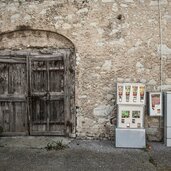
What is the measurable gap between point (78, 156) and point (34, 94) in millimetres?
1633

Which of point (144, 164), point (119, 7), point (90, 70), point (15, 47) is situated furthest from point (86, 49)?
point (144, 164)

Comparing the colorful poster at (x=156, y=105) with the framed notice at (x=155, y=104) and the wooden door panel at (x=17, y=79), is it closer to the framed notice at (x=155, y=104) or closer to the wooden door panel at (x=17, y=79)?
the framed notice at (x=155, y=104)

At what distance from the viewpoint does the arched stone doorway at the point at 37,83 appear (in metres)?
6.11

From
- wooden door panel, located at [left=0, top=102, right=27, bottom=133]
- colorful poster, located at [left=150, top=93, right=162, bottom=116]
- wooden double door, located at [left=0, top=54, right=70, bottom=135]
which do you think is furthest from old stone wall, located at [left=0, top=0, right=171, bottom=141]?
wooden door panel, located at [left=0, top=102, right=27, bottom=133]

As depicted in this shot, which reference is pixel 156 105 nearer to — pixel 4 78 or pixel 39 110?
pixel 39 110

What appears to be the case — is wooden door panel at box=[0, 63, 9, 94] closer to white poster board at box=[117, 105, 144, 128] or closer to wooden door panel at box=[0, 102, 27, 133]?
wooden door panel at box=[0, 102, 27, 133]

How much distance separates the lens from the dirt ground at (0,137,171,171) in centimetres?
472

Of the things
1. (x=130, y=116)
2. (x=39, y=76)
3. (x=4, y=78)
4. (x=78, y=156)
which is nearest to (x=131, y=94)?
(x=130, y=116)

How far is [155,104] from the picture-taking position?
225 inches

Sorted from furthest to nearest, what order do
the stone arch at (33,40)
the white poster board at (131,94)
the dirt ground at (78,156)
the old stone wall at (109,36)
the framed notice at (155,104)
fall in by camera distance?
the stone arch at (33,40) → the old stone wall at (109,36) → the framed notice at (155,104) → the white poster board at (131,94) → the dirt ground at (78,156)

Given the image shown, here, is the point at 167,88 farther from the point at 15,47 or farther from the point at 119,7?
the point at 15,47

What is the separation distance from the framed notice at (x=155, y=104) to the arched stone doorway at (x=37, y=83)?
1.51m

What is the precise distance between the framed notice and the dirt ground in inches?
24.4

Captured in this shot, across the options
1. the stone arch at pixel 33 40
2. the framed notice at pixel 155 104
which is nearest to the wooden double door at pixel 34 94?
the stone arch at pixel 33 40
